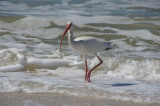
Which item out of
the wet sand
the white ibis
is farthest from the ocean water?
the white ibis

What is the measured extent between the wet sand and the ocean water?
198 millimetres

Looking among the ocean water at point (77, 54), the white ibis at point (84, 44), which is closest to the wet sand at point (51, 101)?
the ocean water at point (77, 54)

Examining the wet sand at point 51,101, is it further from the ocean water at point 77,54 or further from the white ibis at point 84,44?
the white ibis at point 84,44

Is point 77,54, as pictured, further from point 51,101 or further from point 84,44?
point 51,101

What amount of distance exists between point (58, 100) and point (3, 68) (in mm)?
2585

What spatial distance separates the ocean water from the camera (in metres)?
5.88

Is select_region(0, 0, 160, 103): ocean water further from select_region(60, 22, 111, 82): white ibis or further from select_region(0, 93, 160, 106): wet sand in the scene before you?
select_region(60, 22, 111, 82): white ibis

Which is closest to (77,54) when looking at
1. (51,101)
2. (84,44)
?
(84,44)

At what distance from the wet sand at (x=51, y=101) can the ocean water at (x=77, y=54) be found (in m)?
0.20

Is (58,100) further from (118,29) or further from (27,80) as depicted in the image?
(118,29)

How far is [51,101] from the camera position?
16.7 feet

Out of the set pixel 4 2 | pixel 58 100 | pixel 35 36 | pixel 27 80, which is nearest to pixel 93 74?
pixel 27 80

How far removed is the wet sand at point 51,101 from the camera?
497 centimetres

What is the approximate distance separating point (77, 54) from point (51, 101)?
408cm
